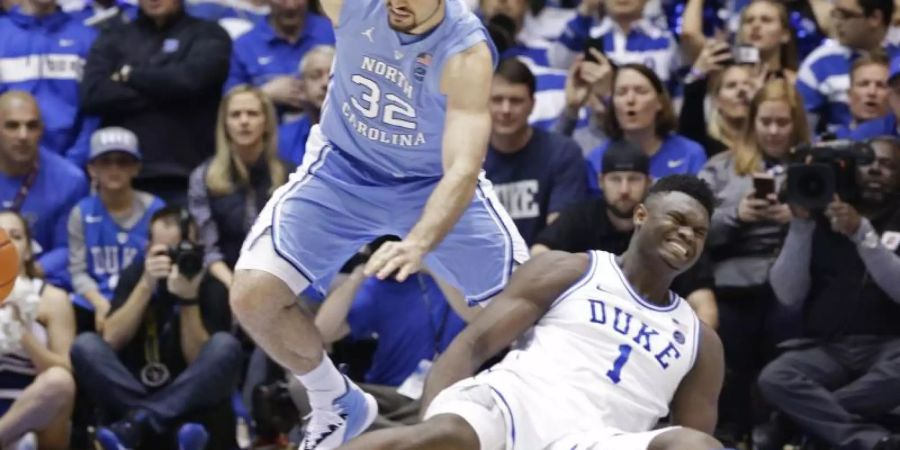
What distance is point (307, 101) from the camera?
10.4 metres

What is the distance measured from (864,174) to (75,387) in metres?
4.17

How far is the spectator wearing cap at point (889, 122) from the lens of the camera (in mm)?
9367

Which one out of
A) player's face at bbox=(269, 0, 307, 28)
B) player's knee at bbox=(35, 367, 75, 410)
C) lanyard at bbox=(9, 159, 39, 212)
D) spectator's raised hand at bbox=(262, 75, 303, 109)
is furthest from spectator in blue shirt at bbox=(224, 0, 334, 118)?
player's knee at bbox=(35, 367, 75, 410)

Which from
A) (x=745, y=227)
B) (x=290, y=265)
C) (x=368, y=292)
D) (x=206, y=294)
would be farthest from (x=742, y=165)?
(x=290, y=265)

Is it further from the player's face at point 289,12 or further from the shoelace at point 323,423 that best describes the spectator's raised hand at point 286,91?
the shoelace at point 323,423

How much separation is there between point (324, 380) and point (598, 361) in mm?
1086

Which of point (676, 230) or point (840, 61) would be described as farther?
point (840, 61)

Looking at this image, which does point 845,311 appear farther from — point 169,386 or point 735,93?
point 169,386

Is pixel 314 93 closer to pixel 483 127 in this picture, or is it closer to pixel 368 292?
pixel 368 292

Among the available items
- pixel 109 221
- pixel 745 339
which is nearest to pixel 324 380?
pixel 745 339

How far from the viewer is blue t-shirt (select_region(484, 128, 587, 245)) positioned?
9641mm

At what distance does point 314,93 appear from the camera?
10.3m

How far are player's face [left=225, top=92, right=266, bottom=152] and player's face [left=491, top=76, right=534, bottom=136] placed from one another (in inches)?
51.6

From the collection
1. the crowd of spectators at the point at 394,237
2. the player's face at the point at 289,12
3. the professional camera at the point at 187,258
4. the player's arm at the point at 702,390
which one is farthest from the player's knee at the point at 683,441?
the player's face at the point at 289,12
